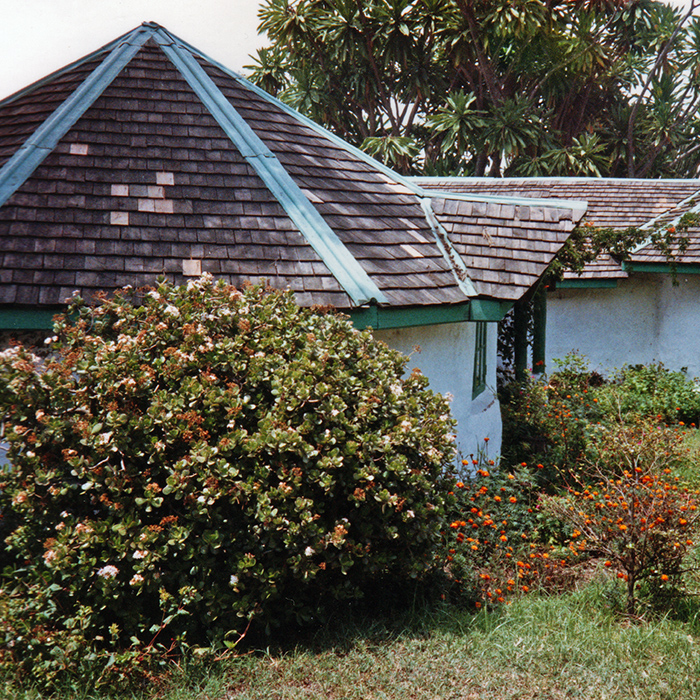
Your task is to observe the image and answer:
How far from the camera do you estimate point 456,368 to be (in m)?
7.02

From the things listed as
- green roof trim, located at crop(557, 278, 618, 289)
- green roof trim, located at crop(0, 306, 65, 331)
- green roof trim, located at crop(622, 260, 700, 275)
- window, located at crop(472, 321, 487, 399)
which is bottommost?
window, located at crop(472, 321, 487, 399)

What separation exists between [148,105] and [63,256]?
2191 mm

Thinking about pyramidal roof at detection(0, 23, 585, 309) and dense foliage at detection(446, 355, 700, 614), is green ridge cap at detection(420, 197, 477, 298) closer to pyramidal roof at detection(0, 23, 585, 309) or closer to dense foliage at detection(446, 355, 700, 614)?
pyramidal roof at detection(0, 23, 585, 309)

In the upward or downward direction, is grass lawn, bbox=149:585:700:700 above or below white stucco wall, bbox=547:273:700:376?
below

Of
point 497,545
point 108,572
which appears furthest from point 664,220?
point 108,572

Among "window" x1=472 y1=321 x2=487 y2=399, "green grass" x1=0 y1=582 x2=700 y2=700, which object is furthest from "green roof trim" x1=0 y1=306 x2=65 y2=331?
"window" x1=472 y1=321 x2=487 y2=399

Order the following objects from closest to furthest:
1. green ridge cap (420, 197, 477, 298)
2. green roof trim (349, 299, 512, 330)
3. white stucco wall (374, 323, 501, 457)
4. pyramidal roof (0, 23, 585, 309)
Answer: pyramidal roof (0, 23, 585, 309) → green roof trim (349, 299, 512, 330) → white stucco wall (374, 323, 501, 457) → green ridge cap (420, 197, 477, 298)

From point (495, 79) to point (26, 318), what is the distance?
22489 millimetres

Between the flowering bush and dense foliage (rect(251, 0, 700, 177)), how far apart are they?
19897 millimetres

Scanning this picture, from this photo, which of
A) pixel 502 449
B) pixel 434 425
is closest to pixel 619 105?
pixel 502 449

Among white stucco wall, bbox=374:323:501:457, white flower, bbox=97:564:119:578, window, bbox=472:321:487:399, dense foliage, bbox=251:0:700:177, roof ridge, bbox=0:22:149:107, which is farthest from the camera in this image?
dense foliage, bbox=251:0:700:177

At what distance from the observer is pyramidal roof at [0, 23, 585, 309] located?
5.46 metres

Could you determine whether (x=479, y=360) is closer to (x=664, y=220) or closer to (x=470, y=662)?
(x=470, y=662)

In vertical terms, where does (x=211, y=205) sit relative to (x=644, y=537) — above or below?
above
